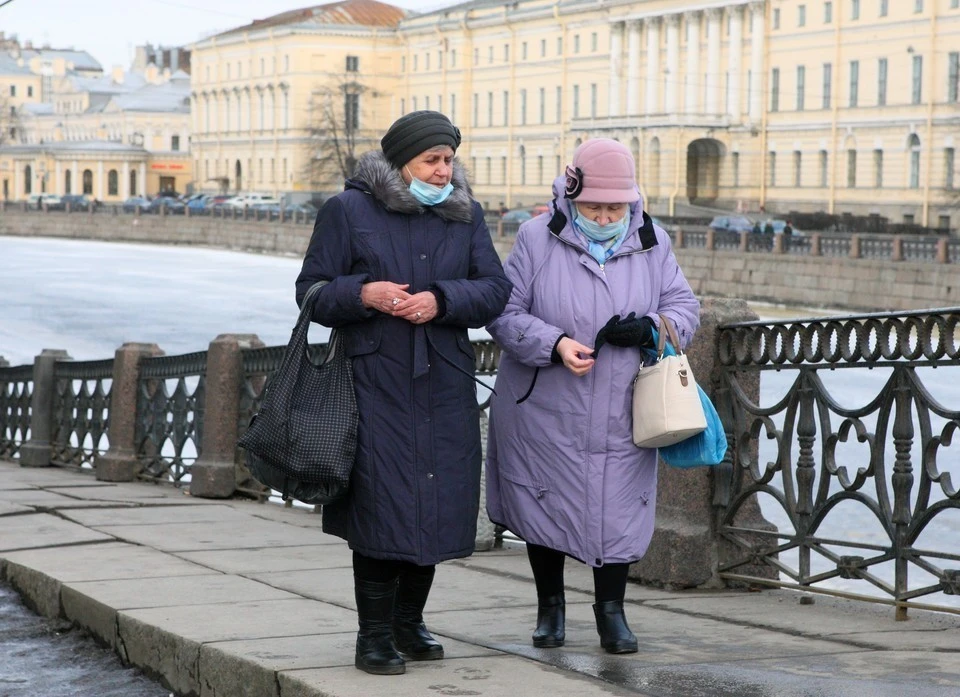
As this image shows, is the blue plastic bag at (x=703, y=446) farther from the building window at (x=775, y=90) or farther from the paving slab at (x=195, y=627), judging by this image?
the building window at (x=775, y=90)

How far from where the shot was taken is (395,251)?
12.8 feet

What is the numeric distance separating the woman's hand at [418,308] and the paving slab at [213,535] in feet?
7.67

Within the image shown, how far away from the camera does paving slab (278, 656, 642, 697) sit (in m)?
3.65

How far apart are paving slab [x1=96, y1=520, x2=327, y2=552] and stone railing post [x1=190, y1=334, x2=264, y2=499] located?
1054 millimetres

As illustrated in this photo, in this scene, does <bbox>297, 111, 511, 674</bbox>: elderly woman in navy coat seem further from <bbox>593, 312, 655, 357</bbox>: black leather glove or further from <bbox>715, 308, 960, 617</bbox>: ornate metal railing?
<bbox>715, 308, 960, 617</bbox>: ornate metal railing

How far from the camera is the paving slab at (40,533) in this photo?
5.86m

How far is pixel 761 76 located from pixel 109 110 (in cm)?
7064

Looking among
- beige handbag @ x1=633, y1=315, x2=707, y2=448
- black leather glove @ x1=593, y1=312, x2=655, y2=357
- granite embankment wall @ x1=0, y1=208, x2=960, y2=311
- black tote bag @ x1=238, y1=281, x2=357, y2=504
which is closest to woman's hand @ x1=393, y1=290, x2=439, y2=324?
black tote bag @ x1=238, y1=281, x2=357, y2=504

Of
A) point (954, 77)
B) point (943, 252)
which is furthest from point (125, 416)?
point (954, 77)

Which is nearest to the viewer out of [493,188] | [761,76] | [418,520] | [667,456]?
[418,520]

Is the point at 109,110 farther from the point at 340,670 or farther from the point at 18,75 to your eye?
the point at 340,670

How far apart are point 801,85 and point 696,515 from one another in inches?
2163

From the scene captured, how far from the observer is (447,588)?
5.16 metres

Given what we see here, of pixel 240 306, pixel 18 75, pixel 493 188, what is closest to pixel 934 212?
pixel 240 306
